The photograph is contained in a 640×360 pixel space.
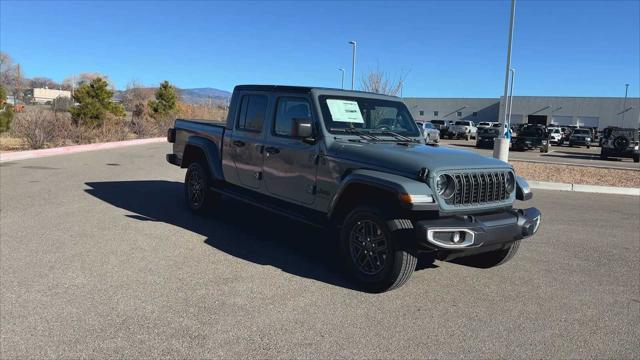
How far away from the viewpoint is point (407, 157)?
473 centimetres

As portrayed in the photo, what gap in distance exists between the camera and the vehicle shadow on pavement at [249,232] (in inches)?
217

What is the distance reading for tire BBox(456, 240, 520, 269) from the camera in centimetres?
540

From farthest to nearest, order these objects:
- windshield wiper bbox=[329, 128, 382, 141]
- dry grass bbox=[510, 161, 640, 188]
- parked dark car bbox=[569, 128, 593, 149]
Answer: parked dark car bbox=[569, 128, 593, 149] → dry grass bbox=[510, 161, 640, 188] → windshield wiper bbox=[329, 128, 382, 141]

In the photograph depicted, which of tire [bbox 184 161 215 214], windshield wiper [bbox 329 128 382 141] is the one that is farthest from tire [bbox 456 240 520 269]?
tire [bbox 184 161 215 214]

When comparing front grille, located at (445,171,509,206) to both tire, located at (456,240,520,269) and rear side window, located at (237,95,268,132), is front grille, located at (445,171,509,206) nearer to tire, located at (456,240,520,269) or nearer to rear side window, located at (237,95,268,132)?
tire, located at (456,240,520,269)

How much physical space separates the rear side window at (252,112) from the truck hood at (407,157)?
1.55 meters

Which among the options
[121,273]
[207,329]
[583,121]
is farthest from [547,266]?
[583,121]

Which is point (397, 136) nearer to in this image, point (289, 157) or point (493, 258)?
point (289, 157)

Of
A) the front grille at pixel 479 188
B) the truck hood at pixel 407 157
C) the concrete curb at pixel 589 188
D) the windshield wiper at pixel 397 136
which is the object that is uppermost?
the windshield wiper at pixel 397 136

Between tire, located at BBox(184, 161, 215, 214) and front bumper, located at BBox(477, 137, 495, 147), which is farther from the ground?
front bumper, located at BBox(477, 137, 495, 147)

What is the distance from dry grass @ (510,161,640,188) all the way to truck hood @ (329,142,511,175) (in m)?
10.5

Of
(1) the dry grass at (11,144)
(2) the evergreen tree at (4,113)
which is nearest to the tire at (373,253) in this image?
(2) the evergreen tree at (4,113)

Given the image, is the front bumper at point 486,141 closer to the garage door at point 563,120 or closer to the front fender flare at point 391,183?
the front fender flare at point 391,183

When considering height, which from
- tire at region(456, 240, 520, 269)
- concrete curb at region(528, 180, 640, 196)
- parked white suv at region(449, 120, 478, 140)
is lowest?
tire at region(456, 240, 520, 269)
